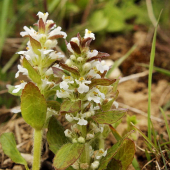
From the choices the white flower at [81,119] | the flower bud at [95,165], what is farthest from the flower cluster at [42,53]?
the flower bud at [95,165]

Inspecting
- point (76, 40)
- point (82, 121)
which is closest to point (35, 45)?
point (76, 40)

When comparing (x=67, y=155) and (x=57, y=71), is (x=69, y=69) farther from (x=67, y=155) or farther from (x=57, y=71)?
(x=67, y=155)

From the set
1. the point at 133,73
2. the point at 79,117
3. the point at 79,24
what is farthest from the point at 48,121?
the point at 79,24

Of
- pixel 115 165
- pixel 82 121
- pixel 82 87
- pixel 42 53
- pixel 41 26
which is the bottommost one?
pixel 115 165

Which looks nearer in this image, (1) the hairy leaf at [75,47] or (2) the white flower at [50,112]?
(1) the hairy leaf at [75,47]

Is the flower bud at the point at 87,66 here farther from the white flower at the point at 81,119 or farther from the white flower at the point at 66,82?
the white flower at the point at 81,119

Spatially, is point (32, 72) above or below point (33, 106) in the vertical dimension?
above
